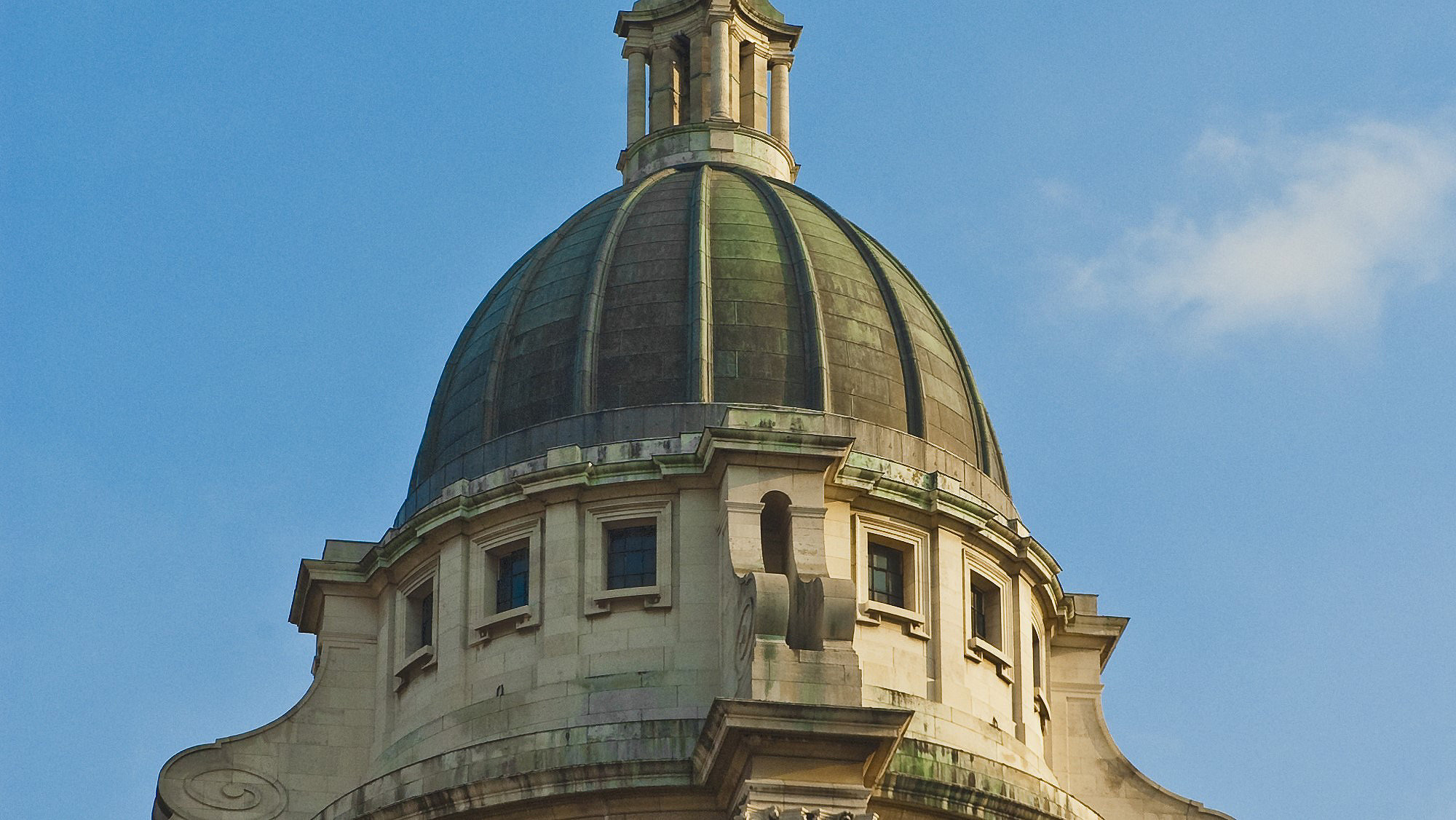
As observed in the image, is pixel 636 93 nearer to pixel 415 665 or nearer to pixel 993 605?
pixel 993 605

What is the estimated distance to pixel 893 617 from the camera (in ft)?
181

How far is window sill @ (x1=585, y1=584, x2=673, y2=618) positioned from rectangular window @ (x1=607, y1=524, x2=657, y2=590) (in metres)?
0.26

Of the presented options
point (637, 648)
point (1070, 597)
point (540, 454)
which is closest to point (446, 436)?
point (540, 454)

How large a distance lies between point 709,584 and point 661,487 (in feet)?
7.02

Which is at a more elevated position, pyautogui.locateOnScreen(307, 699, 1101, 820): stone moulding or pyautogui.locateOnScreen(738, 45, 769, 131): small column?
pyautogui.locateOnScreen(738, 45, 769, 131): small column

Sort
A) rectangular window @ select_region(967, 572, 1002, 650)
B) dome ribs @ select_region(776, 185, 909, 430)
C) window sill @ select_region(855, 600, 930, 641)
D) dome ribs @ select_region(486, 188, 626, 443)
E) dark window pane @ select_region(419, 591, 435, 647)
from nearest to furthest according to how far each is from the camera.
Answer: window sill @ select_region(855, 600, 930, 641) → dark window pane @ select_region(419, 591, 435, 647) → rectangular window @ select_region(967, 572, 1002, 650) → dome ribs @ select_region(776, 185, 909, 430) → dome ribs @ select_region(486, 188, 626, 443)

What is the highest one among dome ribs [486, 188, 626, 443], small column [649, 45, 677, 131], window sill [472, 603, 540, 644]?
small column [649, 45, 677, 131]

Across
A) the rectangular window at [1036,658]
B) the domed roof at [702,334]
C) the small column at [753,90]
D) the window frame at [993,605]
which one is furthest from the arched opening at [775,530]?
the small column at [753,90]

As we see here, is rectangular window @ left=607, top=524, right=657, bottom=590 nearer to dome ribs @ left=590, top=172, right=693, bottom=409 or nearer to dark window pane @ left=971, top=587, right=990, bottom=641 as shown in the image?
dome ribs @ left=590, top=172, right=693, bottom=409

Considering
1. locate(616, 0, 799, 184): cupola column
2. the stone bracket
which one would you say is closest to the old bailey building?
the stone bracket

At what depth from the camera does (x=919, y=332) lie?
6025 centimetres

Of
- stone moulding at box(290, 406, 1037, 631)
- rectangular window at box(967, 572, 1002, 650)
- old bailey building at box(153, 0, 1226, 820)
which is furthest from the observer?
rectangular window at box(967, 572, 1002, 650)

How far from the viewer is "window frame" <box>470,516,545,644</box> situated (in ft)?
182

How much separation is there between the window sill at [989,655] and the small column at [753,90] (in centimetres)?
1459
